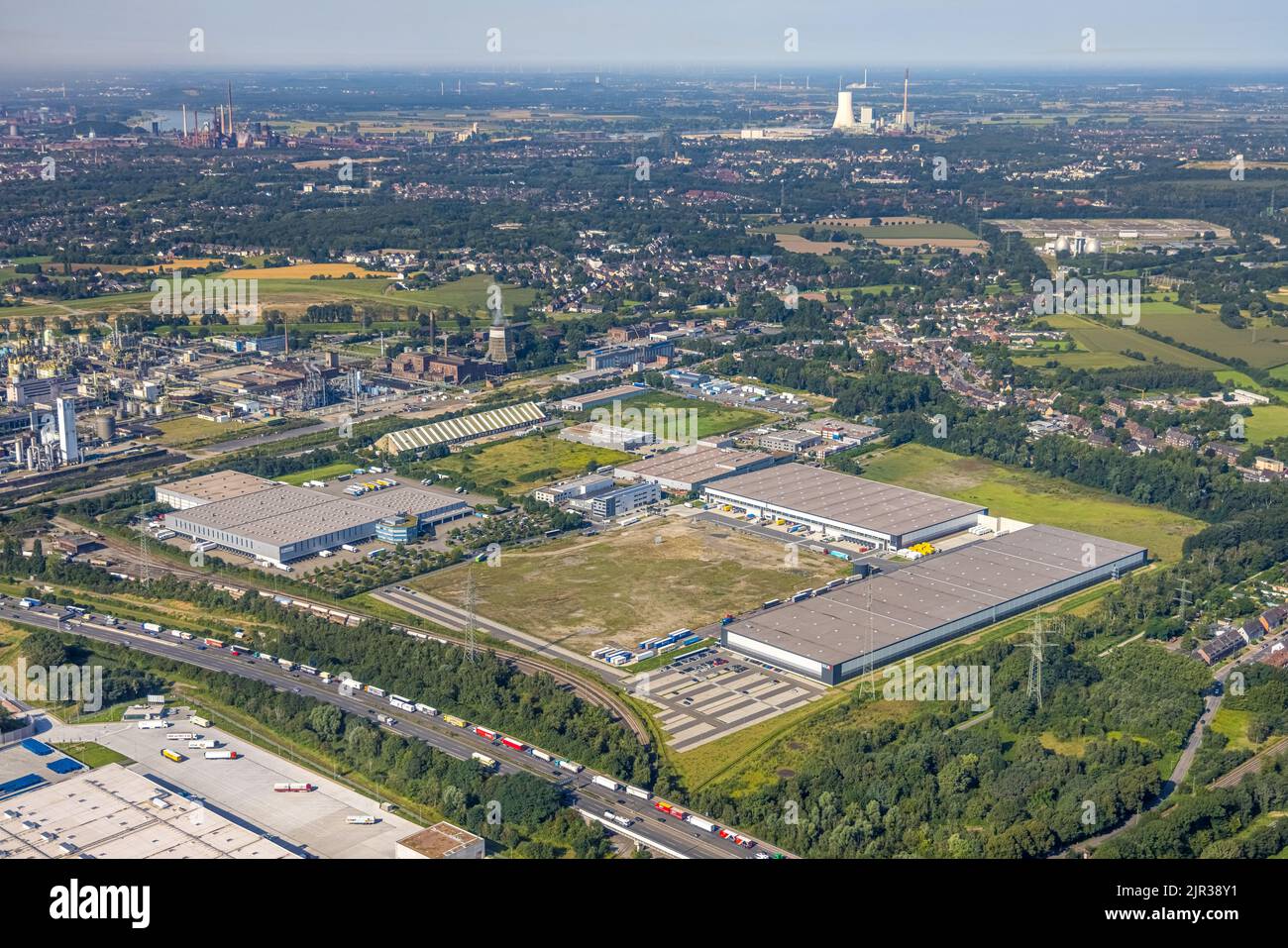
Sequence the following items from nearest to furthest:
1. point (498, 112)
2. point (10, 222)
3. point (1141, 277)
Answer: point (1141, 277), point (10, 222), point (498, 112)

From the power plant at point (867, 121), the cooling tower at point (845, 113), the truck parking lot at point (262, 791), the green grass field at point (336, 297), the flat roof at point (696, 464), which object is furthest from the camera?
the cooling tower at point (845, 113)

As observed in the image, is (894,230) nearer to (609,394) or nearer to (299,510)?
(609,394)

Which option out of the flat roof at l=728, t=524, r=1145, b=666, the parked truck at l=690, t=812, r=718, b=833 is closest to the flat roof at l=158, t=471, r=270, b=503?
the flat roof at l=728, t=524, r=1145, b=666

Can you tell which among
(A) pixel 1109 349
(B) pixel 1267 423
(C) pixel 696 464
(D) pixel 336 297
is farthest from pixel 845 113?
(C) pixel 696 464

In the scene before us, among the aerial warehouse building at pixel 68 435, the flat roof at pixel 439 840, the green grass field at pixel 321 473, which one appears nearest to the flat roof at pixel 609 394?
the green grass field at pixel 321 473

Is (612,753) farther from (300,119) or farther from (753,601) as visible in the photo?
(300,119)

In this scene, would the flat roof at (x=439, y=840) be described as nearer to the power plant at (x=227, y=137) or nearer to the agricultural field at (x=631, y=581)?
the agricultural field at (x=631, y=581)
